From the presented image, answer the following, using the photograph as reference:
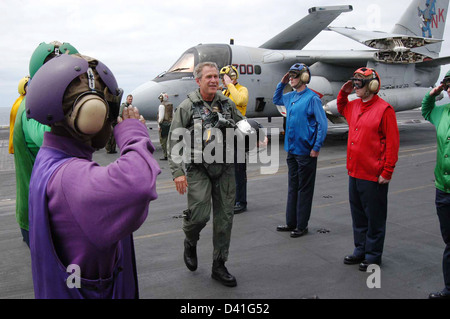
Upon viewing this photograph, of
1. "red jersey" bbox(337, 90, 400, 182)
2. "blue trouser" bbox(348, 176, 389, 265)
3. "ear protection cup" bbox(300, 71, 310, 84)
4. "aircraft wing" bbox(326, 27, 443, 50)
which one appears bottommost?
"blue trouser" bbox(348, 176, 389, 265)

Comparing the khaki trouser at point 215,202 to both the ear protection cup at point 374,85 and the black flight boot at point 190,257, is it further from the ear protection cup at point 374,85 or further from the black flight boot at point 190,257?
the ear protection cup at point 374,85

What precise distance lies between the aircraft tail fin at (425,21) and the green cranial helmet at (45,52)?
17890 millimetres

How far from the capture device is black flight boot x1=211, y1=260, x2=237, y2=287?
363 cm

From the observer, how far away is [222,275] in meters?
3.67

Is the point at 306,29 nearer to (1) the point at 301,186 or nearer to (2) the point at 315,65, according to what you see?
(2) the point at 315,65

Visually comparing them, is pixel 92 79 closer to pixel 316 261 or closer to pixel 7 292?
pixel 7 292

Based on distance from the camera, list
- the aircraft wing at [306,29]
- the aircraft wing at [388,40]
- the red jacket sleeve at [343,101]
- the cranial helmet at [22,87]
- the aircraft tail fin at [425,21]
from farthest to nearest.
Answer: the aircraft tail fin at [425,21] < the aircraft wing at [306,29] < the aircraft wing at [388,40] < the red jacket sleeve at [343,101] < the cranial helmet at [22,87]

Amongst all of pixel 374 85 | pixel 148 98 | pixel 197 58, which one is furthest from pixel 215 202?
pixel 197 58

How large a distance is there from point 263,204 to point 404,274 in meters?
2.94

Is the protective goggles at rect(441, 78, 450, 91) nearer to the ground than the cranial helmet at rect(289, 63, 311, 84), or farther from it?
nearer to the ground

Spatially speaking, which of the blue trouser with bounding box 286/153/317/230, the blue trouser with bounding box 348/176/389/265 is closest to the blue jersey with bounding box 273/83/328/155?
the blue trouser with bounding box 286/153/317/230

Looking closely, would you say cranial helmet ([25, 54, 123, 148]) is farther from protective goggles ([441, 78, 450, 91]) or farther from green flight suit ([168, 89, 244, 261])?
protective goggles ([441, 78, 450, 91])

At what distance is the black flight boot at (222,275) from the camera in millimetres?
3629

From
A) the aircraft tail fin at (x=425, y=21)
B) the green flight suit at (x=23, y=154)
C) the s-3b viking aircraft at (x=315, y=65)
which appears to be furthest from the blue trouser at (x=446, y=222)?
the aircraft tail fin at (x=425, y=21)
